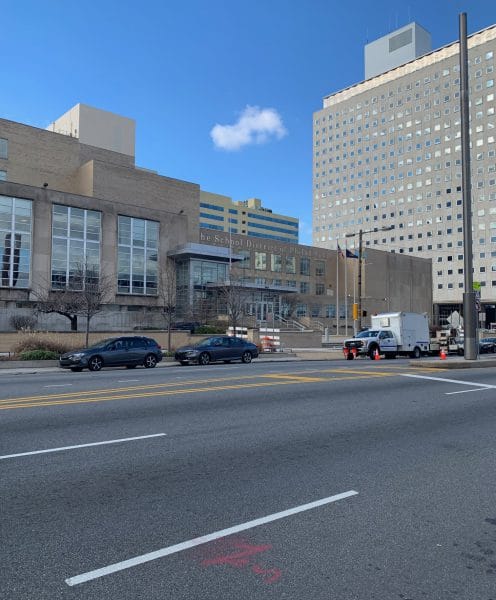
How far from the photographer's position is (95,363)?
22.7 meters

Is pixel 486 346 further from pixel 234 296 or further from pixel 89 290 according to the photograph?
pixel 89 290

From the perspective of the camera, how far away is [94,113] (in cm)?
7425

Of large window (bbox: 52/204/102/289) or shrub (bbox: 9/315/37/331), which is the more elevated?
large window (bbox: 52/204/102/289)

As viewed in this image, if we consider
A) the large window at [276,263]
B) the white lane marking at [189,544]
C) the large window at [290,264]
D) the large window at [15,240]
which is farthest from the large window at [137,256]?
the white lane marking at [189,544]

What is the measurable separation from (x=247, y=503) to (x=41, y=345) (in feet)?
83.4

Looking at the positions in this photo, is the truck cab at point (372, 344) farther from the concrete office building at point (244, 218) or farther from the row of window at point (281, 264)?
the concrete office building at point (244, 218)

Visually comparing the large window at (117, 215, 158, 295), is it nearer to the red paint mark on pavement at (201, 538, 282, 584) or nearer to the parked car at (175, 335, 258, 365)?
the parked car at (175, 335, 258, 365)

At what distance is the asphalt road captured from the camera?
11.8 feet

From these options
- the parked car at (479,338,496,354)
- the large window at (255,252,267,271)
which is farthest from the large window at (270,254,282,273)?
the parked car at (479,338,496,354)

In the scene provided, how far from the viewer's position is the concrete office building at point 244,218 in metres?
145

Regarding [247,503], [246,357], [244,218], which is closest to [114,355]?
[246,357]

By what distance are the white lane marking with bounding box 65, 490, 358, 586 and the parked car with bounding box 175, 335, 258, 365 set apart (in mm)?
21097

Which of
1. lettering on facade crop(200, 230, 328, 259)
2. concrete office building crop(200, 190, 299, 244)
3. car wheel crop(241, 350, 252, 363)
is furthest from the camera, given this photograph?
concrete office building crop(200, 190, 299, 244)

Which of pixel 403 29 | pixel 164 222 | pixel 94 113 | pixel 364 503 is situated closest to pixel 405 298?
pixel 164 222
